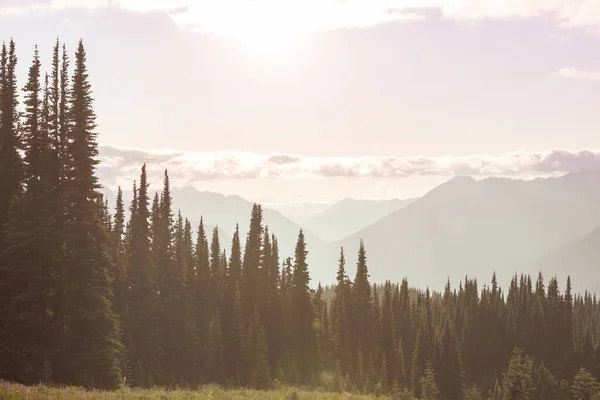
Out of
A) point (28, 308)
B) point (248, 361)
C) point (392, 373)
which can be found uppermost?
point (28, 308)

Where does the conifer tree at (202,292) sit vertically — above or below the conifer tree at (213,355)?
above

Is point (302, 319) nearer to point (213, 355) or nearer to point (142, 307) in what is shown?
point (213, 355)

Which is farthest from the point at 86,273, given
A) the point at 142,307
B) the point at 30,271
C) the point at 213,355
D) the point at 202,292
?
the point at 202,292

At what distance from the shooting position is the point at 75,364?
33.0m

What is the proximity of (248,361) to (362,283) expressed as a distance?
3503 centimetres

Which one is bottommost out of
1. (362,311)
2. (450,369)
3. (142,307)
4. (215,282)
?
(450,369)

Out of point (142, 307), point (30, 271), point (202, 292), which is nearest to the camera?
point (30, 271)

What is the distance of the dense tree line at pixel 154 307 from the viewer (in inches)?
1329

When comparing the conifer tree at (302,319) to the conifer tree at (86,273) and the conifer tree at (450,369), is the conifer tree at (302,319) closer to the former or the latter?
the conifer tree at (450,369)

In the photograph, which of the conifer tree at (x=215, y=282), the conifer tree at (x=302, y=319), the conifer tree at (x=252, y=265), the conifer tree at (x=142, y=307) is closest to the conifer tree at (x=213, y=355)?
the conifer tree at (x=215, y=282)

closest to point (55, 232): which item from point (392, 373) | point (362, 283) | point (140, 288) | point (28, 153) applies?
point (28, 153)

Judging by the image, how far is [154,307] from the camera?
63062 millimetres

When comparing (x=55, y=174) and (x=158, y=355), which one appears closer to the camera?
(x=55, y=174)

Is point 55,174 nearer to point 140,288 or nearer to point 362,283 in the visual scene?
point 140,288
